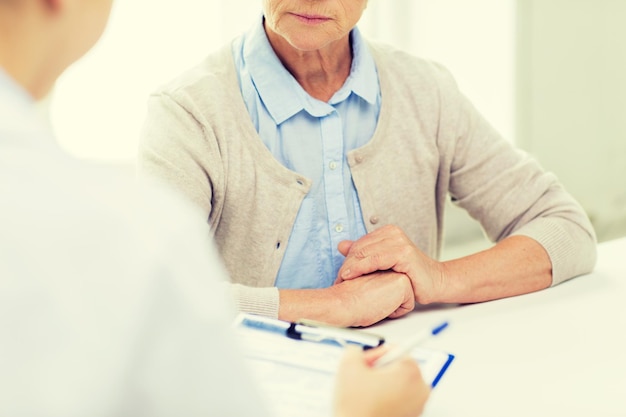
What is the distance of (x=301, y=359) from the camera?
91 centimetres

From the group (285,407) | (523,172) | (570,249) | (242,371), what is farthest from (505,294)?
(242,371)

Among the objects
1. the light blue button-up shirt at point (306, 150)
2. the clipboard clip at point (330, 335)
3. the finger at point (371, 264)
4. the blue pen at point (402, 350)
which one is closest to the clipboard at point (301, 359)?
the clipboard clip at point (330, 335)

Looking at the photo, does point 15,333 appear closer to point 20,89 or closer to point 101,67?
point 20,89

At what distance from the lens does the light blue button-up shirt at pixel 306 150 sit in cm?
137

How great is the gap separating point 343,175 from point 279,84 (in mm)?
192

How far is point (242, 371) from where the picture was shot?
47 centimetres

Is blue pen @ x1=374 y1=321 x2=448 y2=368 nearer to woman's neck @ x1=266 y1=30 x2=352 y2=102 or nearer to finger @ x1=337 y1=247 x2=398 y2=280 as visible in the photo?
finger @ x1=337 y1=247 x2=398 y2=280

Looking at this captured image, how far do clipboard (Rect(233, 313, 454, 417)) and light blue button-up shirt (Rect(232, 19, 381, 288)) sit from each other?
1.31ft

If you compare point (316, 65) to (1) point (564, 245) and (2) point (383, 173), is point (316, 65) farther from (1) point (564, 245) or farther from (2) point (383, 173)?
(1) point (564, 245)

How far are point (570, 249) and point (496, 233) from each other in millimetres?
169

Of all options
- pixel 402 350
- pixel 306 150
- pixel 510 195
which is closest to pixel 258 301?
pixel 306 150

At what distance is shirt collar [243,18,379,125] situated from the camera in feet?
4.50

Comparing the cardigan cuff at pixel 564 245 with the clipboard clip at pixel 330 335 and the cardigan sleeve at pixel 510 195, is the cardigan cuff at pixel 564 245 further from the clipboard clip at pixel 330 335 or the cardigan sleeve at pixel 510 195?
the clipboard clip at pixel 330 335

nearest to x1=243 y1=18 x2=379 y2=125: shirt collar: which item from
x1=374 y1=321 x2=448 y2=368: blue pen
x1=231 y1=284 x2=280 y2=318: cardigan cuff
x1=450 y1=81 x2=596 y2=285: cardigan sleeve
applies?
x1=450 y1=81 x2=596 y2=285: cardigan sleeve
